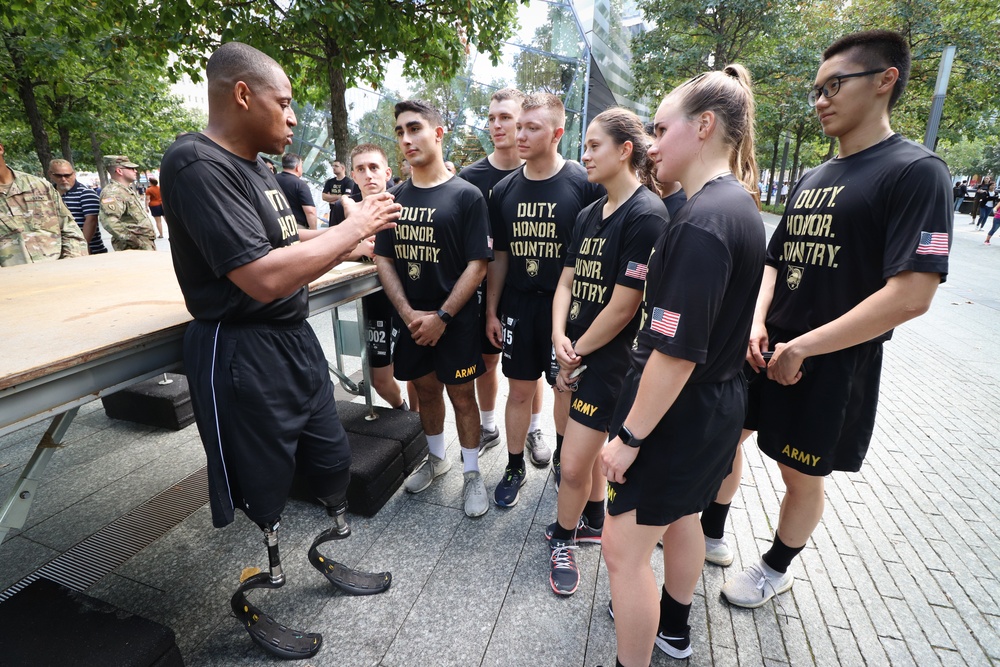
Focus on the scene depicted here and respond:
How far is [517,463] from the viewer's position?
307 centimetres

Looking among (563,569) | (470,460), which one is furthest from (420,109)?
(563,569)

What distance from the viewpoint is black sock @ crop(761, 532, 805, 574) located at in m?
2.22

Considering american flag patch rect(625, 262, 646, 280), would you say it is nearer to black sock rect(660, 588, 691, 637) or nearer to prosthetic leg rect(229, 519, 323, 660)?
black sock rect(660, 588, 691, 637)

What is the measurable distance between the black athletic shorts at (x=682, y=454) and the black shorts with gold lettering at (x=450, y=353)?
5.01 ft

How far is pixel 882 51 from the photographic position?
1717 mm

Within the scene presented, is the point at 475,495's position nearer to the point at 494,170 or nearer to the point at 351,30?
the point at 494,170

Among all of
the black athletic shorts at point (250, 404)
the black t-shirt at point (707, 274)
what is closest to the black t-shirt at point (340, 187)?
the black athletic shorts at point (250, 404)

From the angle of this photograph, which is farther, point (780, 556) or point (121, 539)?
point (121, 539)

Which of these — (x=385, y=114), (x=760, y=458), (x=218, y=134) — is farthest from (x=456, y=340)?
(x=385, y=114)

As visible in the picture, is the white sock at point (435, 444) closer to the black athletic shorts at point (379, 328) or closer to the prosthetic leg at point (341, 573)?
the black athletic shorts at point (379, 328)

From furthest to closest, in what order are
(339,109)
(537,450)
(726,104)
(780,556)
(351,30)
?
(339,109) → (351,30) → (537,450) → (780,556) → (726,104)

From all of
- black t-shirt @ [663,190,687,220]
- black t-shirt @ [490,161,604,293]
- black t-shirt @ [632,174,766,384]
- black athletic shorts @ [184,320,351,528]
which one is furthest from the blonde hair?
black athletic shorts @ [184,320,351,528]

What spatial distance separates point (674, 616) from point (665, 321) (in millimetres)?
1295

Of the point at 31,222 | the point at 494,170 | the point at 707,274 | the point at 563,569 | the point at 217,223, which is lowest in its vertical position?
the point at 563,569
